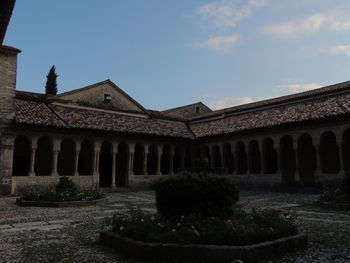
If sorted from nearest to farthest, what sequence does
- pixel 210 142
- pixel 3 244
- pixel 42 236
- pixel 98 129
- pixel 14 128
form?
pixel 3 244 < pixel 42 236 < pixel 14 128 < pixel 98 129 < pixel 210 142

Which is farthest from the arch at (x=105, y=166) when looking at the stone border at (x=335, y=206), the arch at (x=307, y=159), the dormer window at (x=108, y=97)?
the stone border at (x=335, y=206)

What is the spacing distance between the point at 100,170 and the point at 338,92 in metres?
19.0

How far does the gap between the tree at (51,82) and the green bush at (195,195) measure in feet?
118

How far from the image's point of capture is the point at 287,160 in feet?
82.3

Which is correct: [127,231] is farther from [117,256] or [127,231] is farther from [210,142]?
[210,142]

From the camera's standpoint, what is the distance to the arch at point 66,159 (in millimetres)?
24953

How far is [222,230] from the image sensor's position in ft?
19.5

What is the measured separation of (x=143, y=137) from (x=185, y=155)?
528 cm

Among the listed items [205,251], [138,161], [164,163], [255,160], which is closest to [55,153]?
[138,161]

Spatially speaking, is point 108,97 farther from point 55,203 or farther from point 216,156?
point 55,203

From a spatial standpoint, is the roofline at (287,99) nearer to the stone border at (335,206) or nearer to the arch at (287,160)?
the arch at (287,160)

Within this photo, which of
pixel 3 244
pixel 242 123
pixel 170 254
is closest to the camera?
pixel 170 254

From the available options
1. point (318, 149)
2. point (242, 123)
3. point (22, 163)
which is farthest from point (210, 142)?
point (22, 163)

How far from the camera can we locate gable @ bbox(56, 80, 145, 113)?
26812 millimetres
